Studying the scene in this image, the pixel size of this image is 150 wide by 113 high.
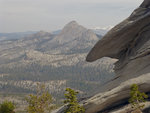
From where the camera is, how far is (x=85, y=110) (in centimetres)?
5216

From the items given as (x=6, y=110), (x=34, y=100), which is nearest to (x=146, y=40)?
(x=34, y=100)

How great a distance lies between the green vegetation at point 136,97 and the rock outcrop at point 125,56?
2705mm

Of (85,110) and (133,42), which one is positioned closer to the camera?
(85,110)

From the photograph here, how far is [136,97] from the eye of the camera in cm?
4394

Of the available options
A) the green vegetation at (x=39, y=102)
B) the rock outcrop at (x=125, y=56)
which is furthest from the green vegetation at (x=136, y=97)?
the green vegetation at (x=39, y=102)

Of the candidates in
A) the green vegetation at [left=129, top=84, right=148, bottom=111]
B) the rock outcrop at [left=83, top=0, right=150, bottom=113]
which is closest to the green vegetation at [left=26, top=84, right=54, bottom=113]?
the rock outcrop at [left=83, top=0, right=150, bottom=113]

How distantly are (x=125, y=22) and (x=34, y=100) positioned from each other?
3418 centimetres

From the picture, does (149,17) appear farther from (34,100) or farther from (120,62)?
(34,100)

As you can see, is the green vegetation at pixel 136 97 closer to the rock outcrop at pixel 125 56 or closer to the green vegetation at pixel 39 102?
the rock outcrop at pixel 125 56

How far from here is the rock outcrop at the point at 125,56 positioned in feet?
163

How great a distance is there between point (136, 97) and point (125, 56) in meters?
21.2

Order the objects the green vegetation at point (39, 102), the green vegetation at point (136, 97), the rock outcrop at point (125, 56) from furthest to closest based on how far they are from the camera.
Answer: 1. the green vegetation at point (39, 102)
2. the rock outcrop at point (125, 56)
3. the green vegetation at point (136, 97)

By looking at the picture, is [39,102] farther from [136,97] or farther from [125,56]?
[136,97]

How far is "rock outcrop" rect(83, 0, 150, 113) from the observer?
1954 inches
